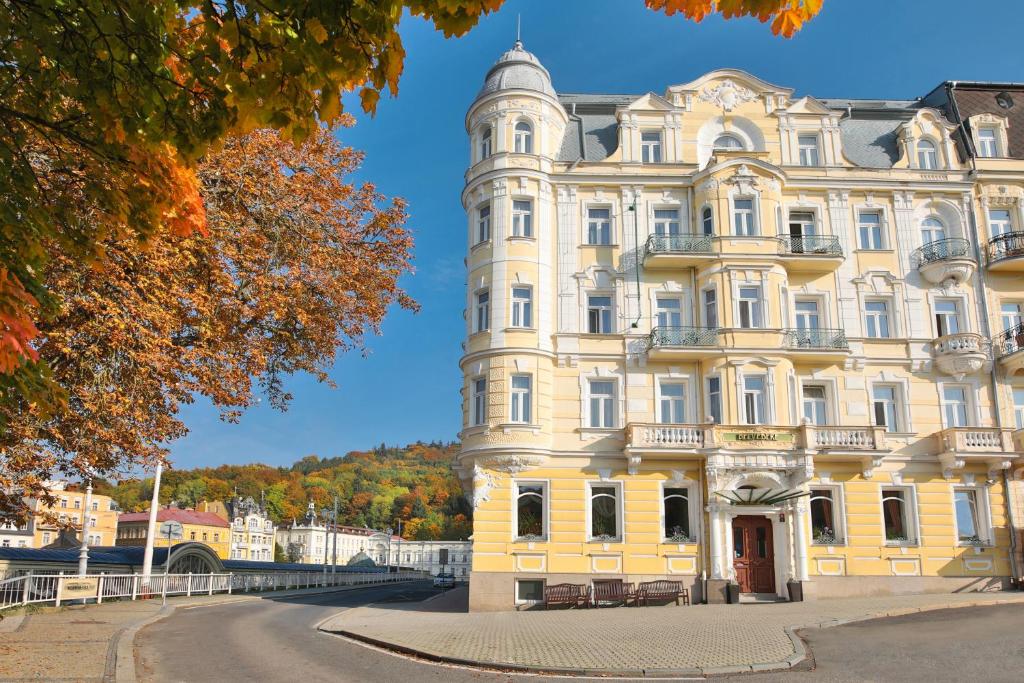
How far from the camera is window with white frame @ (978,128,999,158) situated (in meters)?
30.8

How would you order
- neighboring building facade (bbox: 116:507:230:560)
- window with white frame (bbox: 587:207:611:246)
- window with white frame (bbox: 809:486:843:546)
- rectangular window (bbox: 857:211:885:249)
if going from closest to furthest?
window with white frame (bbox: 809:486:843:546)
window with white frame (bbox: 587:207:611:246)
rectangular window (bbox: 857:211:885:249)
neighboring building facade (bbox: 116:507:230:560)

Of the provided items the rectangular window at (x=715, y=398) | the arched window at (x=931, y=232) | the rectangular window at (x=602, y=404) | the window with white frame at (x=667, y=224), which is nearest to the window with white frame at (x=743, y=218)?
the window with white frame at (x=667, y=224)

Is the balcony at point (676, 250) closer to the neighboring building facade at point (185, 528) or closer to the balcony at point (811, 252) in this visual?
the balcony at point (811, 252)

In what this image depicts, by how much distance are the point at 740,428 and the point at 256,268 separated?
17.6m

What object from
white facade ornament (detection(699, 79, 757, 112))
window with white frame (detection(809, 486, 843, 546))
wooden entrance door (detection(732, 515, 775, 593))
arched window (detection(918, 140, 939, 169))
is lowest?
wooden entrance door (detection(732, 515, 775, 593))

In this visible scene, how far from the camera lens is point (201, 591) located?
34406 mm

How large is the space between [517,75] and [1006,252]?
18.6 metres

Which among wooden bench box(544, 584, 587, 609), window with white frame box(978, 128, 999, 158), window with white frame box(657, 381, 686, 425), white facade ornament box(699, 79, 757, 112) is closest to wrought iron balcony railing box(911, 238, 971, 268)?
window with white frame box(978, 128, 999, 158)

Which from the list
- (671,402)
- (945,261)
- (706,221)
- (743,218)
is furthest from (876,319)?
(671,402)

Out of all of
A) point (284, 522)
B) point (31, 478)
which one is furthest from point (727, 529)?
point (284, 522)

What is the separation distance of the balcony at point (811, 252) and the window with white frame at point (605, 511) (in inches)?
396

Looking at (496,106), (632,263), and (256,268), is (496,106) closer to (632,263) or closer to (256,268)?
(632,263)

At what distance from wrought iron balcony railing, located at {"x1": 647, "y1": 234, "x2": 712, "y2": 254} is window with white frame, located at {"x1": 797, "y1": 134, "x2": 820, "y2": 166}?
5.37 metres

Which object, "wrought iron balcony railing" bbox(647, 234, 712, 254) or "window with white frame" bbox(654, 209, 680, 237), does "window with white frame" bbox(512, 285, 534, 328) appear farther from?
"window with white frame" bbox(654, 209, 680, 237)
